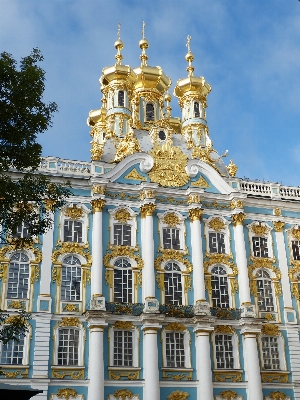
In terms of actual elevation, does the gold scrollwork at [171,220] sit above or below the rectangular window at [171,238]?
above

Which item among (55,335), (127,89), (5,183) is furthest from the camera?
(127,89)

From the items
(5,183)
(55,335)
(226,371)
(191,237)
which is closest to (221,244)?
(191,237)

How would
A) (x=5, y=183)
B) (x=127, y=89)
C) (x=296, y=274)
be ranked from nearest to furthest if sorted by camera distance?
(x=5, y=183) < (x=296, y=274) < (x=127, y=89)

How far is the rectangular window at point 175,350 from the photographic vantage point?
27297mm

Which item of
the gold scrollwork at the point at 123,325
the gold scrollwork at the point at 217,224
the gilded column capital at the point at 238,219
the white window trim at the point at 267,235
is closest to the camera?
the gold scrollwork at the point at 123,325

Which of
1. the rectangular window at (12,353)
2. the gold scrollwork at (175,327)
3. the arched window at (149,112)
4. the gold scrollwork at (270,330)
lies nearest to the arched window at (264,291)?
the gold scrollwork at (270,330)

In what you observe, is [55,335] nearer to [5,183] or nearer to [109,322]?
[109,322]

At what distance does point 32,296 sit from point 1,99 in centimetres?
1387

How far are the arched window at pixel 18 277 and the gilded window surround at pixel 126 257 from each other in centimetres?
381

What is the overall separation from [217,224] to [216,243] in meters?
1.08

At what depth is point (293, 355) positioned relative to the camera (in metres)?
29.1

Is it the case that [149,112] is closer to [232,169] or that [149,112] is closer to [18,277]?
[232,169]

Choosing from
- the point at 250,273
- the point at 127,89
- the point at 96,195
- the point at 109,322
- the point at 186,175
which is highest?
the point at 127,89

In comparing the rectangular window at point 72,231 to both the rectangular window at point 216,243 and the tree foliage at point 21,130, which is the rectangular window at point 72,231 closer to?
the rectangular window at point 216,243
